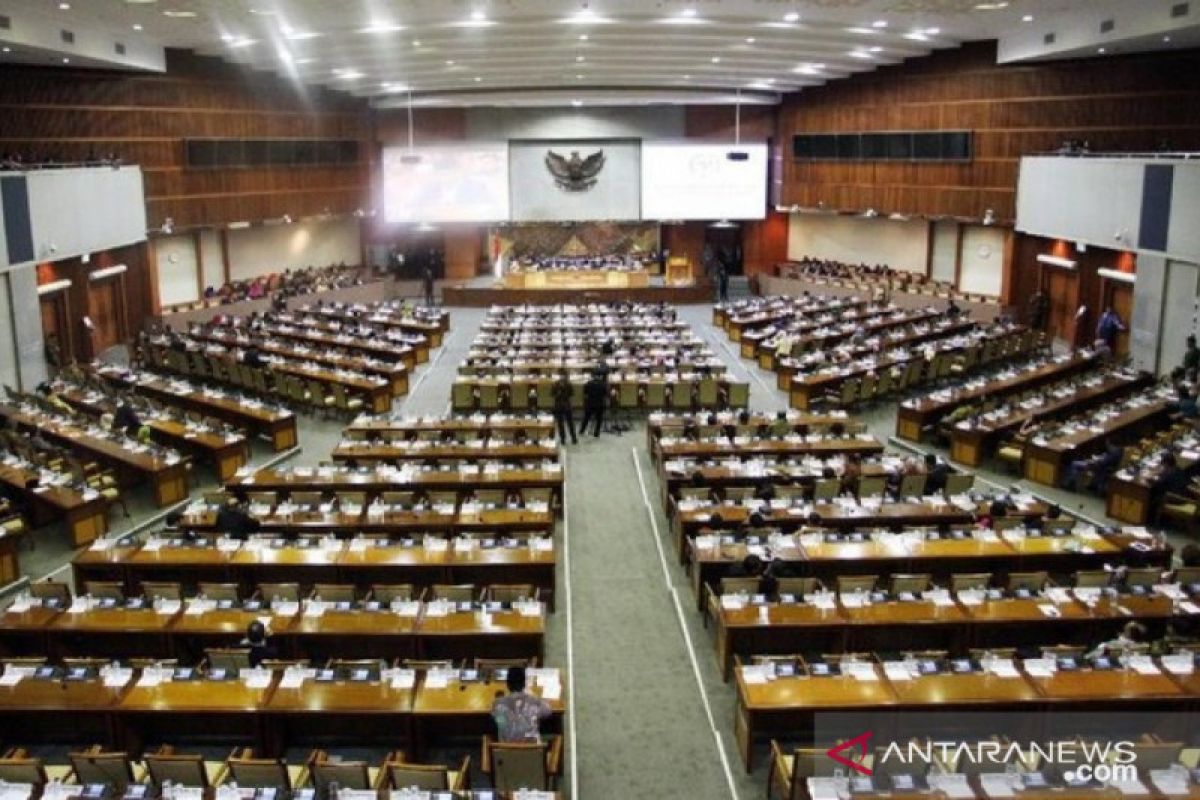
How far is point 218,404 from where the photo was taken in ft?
63.2

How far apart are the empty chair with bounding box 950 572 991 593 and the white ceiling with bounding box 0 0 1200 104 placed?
40.6ft

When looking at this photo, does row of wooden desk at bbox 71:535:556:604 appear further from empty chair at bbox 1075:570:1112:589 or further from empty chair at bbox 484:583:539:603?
empty chair at bbox 1075:570:1112:589

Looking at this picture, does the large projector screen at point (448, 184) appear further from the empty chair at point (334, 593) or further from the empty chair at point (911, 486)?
the empty chair at point (334, 593)

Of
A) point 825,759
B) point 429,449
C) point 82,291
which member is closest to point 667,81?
point 82,291

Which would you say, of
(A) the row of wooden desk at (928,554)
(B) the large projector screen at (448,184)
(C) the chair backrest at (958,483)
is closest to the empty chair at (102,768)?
(A) the row of wooden desk at (928,554)

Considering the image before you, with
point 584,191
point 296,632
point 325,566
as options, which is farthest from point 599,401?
point 584,191

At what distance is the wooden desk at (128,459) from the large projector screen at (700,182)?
2461 centimetres

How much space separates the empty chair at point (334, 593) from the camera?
1052 cm

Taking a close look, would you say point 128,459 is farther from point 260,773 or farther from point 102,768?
point 260,773

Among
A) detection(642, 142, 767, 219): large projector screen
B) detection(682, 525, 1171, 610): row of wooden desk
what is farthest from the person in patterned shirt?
detection(642, 142, 767, 219): large projector screen

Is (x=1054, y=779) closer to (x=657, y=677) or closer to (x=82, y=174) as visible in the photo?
(x=657, y=677)

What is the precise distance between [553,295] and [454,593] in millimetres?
24681

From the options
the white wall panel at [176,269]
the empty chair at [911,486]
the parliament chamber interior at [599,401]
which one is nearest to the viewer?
the parliament chamber interior at [599,401]

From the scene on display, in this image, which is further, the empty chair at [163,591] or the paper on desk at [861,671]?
the empty chair at [163,591]
